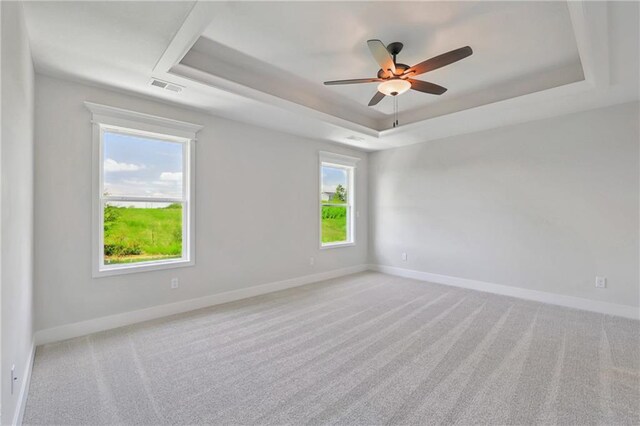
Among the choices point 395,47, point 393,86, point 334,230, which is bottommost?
point 334,230

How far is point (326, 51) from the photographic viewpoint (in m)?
2.96

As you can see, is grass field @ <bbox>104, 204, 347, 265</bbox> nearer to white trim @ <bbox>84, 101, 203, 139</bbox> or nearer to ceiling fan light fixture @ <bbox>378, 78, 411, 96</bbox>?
white trim @ <bbox>84, 101, 203, 139</bbox>

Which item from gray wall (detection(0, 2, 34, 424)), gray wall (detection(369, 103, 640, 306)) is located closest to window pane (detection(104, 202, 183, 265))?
gray wall (detection(0, 2, 34, 424))

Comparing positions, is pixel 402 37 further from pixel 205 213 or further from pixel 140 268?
pixel 140 268

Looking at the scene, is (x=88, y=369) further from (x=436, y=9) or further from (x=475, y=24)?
(x=475, y=24)

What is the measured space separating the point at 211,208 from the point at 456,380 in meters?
3.27

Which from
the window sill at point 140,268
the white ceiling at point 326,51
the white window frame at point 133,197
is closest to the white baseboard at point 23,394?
the window sill at point 140,268

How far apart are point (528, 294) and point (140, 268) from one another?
16.8ft

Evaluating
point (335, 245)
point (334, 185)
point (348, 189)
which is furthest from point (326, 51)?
point (335, 245)

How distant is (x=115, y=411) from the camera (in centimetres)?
184

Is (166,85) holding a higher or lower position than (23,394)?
higher

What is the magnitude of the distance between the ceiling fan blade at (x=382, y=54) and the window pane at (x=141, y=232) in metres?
2.86

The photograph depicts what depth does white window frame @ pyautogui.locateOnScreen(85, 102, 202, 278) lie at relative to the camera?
3.04 meters

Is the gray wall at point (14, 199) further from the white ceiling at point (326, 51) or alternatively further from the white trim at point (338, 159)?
the white trim at point (338, 159)
